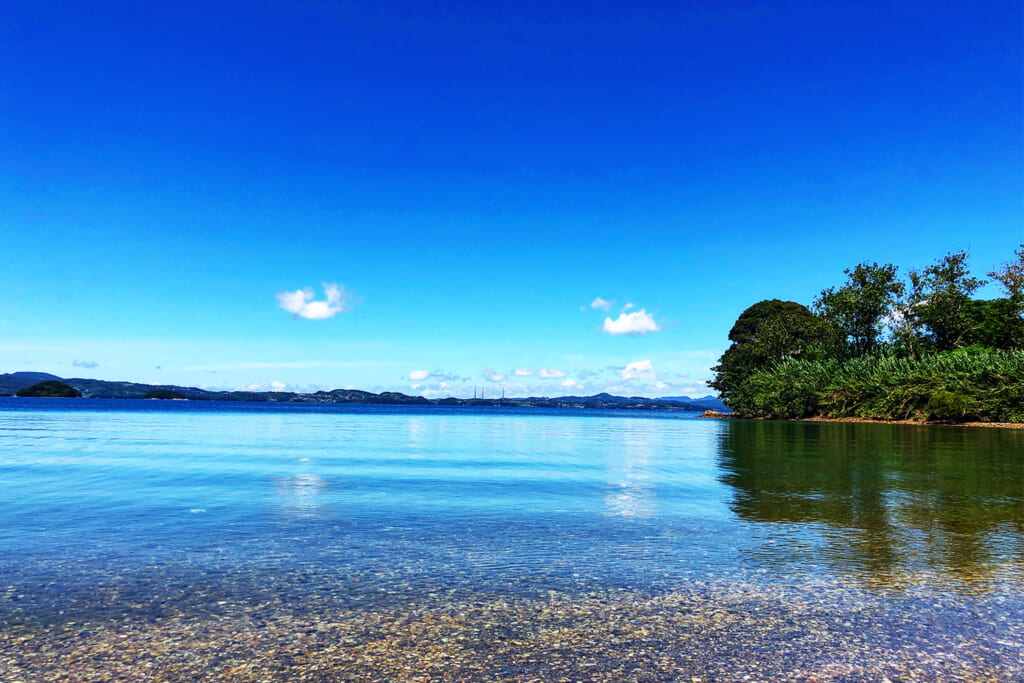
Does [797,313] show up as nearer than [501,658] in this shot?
No

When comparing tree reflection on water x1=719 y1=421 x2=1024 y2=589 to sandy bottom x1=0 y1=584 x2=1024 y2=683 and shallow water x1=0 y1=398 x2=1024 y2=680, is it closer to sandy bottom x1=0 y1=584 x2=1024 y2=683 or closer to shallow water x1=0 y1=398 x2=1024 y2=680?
shallow water x1=0 y1=398 x2=1024 y2=680

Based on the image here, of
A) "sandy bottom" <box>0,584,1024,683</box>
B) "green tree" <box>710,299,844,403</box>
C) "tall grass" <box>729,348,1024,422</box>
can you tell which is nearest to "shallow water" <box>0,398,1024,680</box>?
"sandy bottom" <box>0,584,1024,683</box>

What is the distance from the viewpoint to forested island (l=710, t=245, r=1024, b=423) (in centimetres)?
5534

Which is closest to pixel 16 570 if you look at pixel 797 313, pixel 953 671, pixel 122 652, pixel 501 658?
pixel 122 652

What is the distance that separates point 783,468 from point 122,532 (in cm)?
1752

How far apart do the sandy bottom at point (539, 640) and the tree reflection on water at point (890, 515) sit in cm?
144

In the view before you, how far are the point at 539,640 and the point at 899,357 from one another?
8219 centimetres

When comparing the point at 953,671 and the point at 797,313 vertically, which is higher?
the point at 797,313

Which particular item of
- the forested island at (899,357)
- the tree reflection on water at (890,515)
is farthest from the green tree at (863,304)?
the tree reflection on water at (890,515)

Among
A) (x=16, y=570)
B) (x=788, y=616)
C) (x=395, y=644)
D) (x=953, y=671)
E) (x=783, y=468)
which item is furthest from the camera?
(x=783, y=468)

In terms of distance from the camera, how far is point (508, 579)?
702 centimetres

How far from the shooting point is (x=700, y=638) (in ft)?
17.3

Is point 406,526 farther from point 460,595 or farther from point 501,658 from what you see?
point 501,658

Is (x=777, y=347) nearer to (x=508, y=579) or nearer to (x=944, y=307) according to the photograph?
(x=944, y=307)
